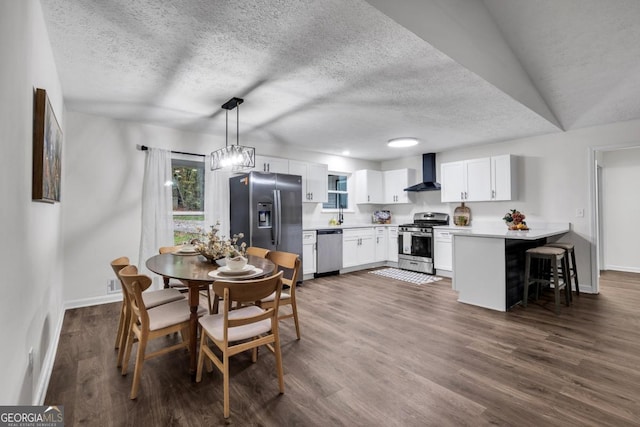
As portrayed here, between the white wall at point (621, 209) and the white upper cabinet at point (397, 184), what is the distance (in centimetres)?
362

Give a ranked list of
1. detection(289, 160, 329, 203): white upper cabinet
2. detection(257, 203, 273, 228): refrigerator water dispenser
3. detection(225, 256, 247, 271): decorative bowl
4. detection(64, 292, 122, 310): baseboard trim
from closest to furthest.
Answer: detection(225, 256, 247, 271): decorative bowl
detection(64, 292, 122, 310): baseboard trim
detection(257, 203, 273, 228): refrigerator water dispenser
detection(289, 160, 329, 203): white upper cabinet

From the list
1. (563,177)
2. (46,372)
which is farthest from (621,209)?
(46,372)

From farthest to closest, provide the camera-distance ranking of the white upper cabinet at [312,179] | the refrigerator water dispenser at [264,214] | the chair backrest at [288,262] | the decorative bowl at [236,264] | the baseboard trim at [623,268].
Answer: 1. the baseboard trim at [623,268]
2. the white upper cabinet at [312,179]
3. the refrigerator water dispenser at [264,214]
4. the chair backrest at [288,262]
5. the decorative bowl at [236,264]

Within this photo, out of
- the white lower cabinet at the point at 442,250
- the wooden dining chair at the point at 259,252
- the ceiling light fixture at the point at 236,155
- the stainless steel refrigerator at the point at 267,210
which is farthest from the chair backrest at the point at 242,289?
the white lower cabinet at the point at 442,250

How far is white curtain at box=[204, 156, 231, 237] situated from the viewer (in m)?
4.56

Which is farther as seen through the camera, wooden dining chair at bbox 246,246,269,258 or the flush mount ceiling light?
the flush mount ceiling light

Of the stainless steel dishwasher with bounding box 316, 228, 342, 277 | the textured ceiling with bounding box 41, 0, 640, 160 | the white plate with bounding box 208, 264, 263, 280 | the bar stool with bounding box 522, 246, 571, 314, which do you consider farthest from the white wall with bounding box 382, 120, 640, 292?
the white plate with bounding box 208, 264, 263, 280

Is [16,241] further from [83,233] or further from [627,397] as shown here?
[627,397]

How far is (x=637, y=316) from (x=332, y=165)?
4952 millimetres

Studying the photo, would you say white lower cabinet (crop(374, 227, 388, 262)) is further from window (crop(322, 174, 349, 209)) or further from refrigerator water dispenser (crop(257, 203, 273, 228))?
refrigerator water dispenser (crop(257, 203, 273, 228))

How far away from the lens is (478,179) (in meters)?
5.30

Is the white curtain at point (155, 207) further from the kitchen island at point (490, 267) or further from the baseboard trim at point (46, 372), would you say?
the kitchen island at point (490, 267)

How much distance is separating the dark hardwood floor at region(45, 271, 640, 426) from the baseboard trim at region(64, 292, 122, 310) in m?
0.19

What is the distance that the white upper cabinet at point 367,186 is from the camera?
663 centimetres
